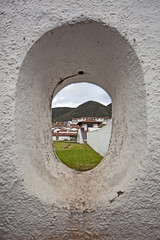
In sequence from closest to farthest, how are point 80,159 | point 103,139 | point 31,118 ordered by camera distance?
point 31,118
point 80,159
point 103,139

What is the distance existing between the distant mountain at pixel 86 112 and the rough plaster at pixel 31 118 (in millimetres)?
46181

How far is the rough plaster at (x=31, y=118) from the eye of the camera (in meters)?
0.97

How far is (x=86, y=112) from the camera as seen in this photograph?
56781 mm

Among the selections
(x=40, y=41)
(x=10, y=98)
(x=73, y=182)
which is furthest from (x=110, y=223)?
(x=40, y=41)

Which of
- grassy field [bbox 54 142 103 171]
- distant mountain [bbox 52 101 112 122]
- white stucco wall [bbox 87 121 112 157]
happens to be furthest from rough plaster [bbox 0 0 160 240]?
distant mountain [bbox 52 101 112 122]

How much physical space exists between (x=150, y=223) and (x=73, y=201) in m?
0.56

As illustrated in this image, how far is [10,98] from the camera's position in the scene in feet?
3.33

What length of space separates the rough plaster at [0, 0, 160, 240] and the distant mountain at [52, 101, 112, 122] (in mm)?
46181

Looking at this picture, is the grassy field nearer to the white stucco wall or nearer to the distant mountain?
the white stucco wall

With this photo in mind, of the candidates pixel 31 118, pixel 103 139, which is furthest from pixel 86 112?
pixel 31 118

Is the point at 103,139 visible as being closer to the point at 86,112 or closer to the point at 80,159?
the point at 80,159

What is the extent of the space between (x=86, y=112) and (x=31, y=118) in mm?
55667

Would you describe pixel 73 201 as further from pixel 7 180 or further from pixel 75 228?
pixel 7 180

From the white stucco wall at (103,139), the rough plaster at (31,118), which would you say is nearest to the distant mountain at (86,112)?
the white stucco wall at (103,139)
